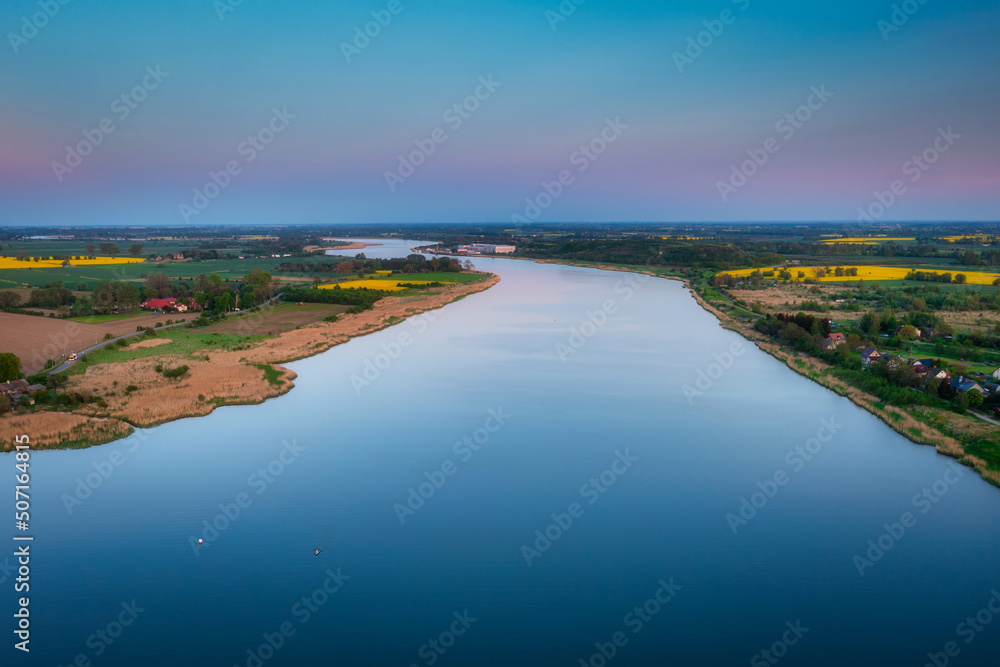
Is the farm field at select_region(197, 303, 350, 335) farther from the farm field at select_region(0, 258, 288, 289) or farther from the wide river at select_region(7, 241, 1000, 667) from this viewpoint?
the farm field at select_region(0, 258, 288, 289)

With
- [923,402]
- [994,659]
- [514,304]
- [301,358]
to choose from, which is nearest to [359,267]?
[514,304]

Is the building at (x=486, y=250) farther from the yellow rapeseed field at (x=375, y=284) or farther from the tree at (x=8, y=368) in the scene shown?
the tree at (x=8, y=368)

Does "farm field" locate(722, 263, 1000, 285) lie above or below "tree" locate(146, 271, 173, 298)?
above

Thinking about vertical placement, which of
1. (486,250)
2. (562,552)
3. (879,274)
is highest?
(486,250)

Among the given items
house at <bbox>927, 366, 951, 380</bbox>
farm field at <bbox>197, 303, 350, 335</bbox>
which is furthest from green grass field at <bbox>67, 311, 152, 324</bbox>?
house at <bbox>927, 366, 951, 380</bbox>

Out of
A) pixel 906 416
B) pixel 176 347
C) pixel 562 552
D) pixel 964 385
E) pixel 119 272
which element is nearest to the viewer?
pixel 562 552

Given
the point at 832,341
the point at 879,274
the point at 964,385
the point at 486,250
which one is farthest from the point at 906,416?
the point at 486,250

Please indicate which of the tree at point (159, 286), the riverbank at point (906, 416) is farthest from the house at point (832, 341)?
the tree at point (159, 286)

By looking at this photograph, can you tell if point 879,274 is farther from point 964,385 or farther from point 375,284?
point 375,284
